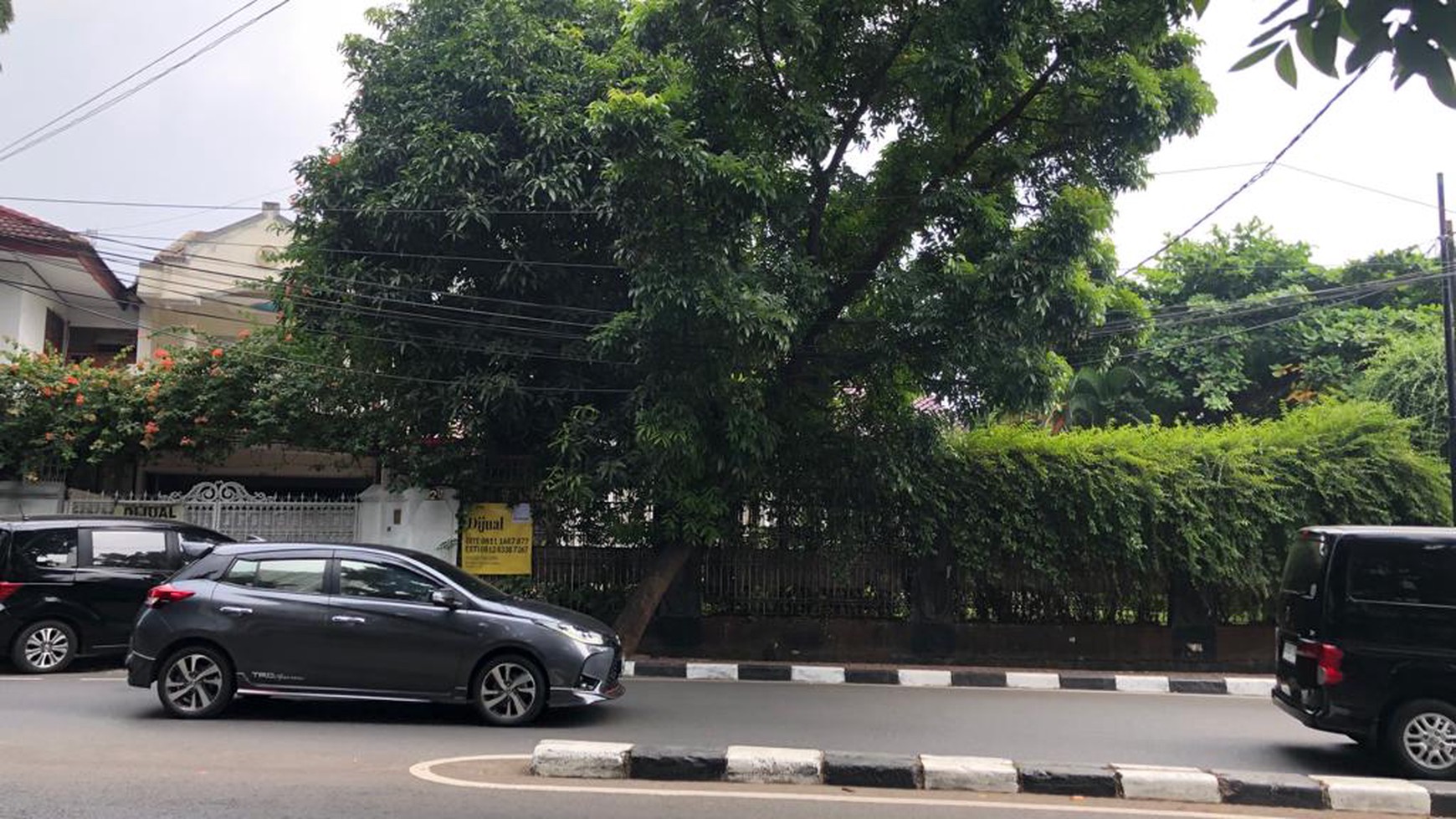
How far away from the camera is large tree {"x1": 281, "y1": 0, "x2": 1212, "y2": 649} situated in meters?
9.54

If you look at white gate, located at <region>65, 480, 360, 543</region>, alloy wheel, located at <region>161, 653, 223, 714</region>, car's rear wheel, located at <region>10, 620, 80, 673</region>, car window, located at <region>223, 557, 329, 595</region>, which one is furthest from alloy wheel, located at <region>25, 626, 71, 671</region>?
white gate, located at <region>65, 480, 360, 543</region>

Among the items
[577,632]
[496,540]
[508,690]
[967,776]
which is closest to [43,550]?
[496,540]

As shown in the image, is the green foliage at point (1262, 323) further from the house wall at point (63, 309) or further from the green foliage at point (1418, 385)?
the house wall at point (63, 309)

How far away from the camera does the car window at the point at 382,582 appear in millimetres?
7605

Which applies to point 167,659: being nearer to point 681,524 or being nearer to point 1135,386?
point 681,524

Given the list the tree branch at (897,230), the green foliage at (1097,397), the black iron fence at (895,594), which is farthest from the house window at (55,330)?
the green foliage at (1097,397)

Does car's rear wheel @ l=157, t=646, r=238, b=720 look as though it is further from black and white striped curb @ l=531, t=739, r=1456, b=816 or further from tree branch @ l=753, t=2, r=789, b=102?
tree branch @ l=753, t=2, r=789, b=102

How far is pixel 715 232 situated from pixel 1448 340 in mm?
11371

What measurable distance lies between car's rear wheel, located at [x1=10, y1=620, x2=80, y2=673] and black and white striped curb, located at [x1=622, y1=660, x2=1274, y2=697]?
5.73m

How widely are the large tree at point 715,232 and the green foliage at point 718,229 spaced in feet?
0.12

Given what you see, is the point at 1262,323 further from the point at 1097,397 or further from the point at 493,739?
the point at 493,739

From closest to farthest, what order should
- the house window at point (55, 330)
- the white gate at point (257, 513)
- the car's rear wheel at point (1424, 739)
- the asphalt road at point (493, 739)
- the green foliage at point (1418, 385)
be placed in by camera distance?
the asphalt road at point (493, 739) < the car's rear wheel at point (1424, 739) < the white gate at point (257, 513) < the green foliage at point (1418, 385) < the house window at point (55, 330)

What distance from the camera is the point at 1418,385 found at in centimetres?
1547

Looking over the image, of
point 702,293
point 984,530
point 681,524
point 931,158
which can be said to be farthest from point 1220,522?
point 702,293
